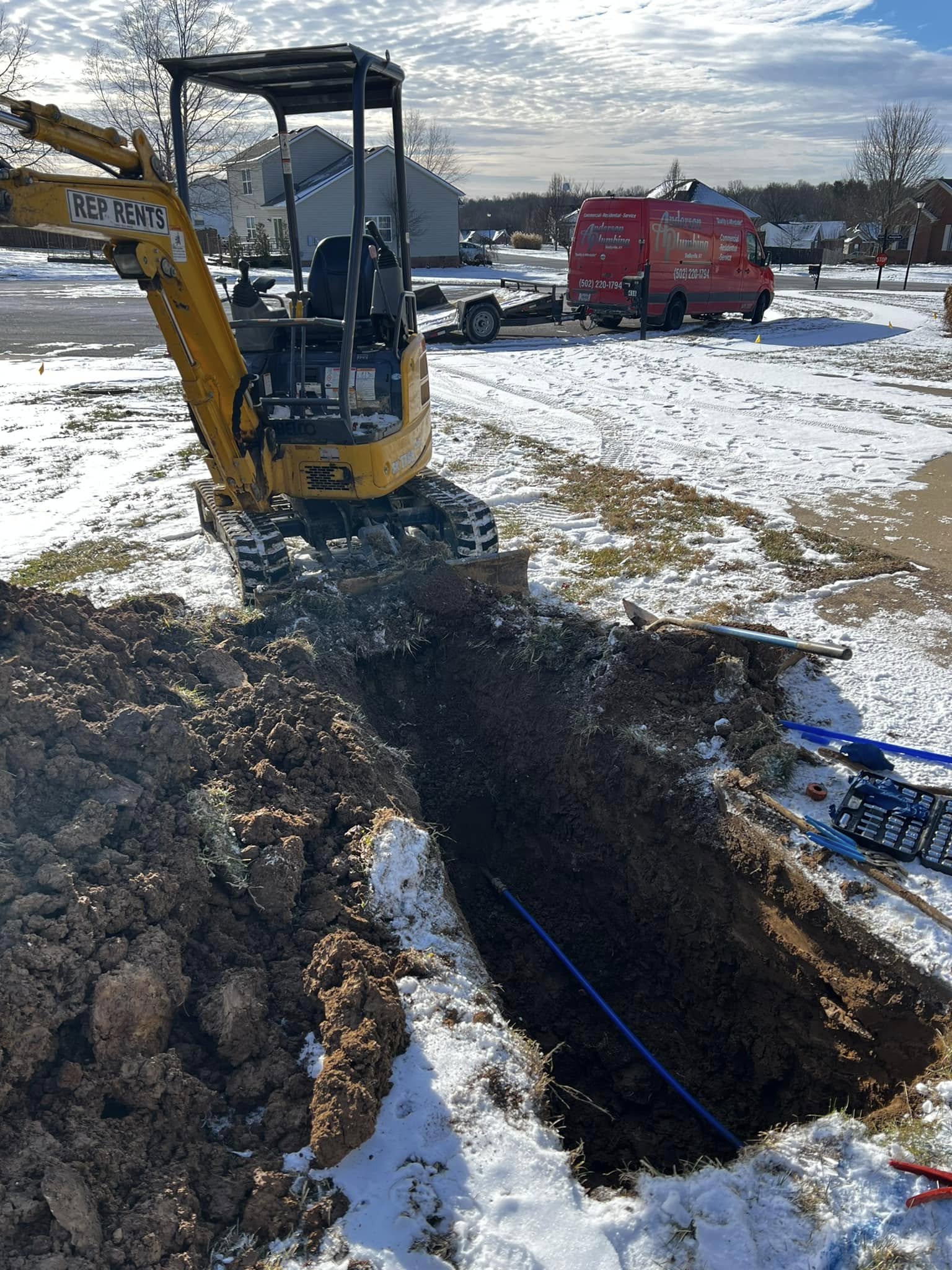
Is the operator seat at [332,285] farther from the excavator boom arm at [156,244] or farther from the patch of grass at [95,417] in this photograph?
the patch of grass at [95,417]

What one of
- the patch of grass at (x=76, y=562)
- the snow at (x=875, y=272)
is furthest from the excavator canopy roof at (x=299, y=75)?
the snow at (x=875, y=272)

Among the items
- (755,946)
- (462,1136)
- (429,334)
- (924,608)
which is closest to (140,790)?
(462,1136)

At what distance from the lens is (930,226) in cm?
4888

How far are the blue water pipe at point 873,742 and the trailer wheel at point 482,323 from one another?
15.7 m

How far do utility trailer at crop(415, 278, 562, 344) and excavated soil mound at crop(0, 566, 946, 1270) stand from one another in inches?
514

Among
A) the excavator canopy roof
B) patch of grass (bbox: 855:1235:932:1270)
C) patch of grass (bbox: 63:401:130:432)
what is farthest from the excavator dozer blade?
patch of grass (bbox: 63:401:130:432)

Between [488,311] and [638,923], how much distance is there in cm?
1675

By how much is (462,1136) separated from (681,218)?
65.1ft

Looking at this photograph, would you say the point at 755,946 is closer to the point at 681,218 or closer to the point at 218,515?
the point at 218,515

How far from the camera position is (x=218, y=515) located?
665 centimetres

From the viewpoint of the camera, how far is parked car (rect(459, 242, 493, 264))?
136 feet

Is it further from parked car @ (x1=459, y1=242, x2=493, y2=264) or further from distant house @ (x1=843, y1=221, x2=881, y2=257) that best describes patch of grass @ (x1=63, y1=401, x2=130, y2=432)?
distant house @ (x1=843, y1=221, x2=881, y2=257)

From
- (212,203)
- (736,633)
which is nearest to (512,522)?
(736,633)

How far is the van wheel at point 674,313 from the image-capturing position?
1994cm
